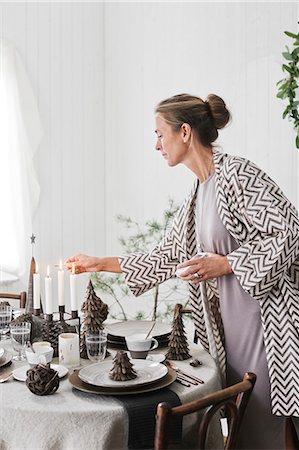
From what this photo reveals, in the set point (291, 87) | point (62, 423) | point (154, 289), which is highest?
point (291, 87)

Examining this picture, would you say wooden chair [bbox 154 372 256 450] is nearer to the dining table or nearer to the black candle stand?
the dining table

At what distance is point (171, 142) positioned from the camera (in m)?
2.31

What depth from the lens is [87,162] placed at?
4332 millimetres

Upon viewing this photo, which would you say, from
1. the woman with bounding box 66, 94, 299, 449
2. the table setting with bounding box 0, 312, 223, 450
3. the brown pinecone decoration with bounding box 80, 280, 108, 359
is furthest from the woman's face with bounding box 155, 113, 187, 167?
the table setting with bounding box 0, 312, 223, 450

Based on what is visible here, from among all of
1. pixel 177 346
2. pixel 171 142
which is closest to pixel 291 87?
pixel 171 142

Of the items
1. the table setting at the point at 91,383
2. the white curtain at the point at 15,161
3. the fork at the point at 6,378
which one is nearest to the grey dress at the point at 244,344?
the table setting at the point at 91,383

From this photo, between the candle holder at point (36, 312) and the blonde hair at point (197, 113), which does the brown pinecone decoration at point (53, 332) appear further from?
the blonde hair at point (197, 113)

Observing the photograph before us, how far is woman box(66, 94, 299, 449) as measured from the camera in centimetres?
206

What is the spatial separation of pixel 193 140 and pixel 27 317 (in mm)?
861

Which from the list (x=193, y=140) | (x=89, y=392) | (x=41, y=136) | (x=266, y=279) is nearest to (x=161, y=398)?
(x=89, y=392)

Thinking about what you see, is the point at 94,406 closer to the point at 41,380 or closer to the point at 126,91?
the point at 41,380

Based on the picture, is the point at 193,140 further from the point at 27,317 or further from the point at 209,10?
the point at 209,10

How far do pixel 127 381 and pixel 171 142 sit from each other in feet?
3.02

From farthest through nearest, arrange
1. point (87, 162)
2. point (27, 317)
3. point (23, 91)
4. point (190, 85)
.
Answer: point (87, 162)
point (190, 85)
point (23, 91)
point (27, 317)
